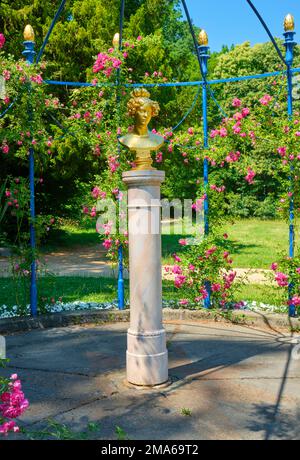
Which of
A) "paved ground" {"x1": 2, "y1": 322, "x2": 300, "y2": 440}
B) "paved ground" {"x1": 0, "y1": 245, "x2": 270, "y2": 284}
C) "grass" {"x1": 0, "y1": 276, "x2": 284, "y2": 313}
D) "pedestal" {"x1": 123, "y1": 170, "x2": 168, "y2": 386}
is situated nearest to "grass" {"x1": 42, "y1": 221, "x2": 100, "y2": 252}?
"paved ground" {"x1": 0, "y1": 245, "x2": 270, "y2": 284}

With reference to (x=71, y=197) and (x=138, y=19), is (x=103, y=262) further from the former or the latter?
(x=138, y=19)

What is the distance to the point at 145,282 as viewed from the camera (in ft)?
13.8

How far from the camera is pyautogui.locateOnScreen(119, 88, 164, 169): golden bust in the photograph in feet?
14.3

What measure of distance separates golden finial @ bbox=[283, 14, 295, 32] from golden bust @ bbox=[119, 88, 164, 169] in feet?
8.44

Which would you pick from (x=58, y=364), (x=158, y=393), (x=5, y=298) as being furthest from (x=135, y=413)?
(x=5, y=298)

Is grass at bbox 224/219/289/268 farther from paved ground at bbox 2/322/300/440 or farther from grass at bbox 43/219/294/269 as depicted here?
paved ground at bbox 2/322/300/440

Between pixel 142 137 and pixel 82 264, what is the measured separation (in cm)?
855

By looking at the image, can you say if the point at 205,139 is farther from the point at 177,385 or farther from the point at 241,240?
the point at 241,240

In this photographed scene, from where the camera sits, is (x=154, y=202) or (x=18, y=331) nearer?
(x=154, y=202)

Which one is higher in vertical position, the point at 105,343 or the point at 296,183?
the point at 296,183

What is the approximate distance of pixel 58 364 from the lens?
477cm
